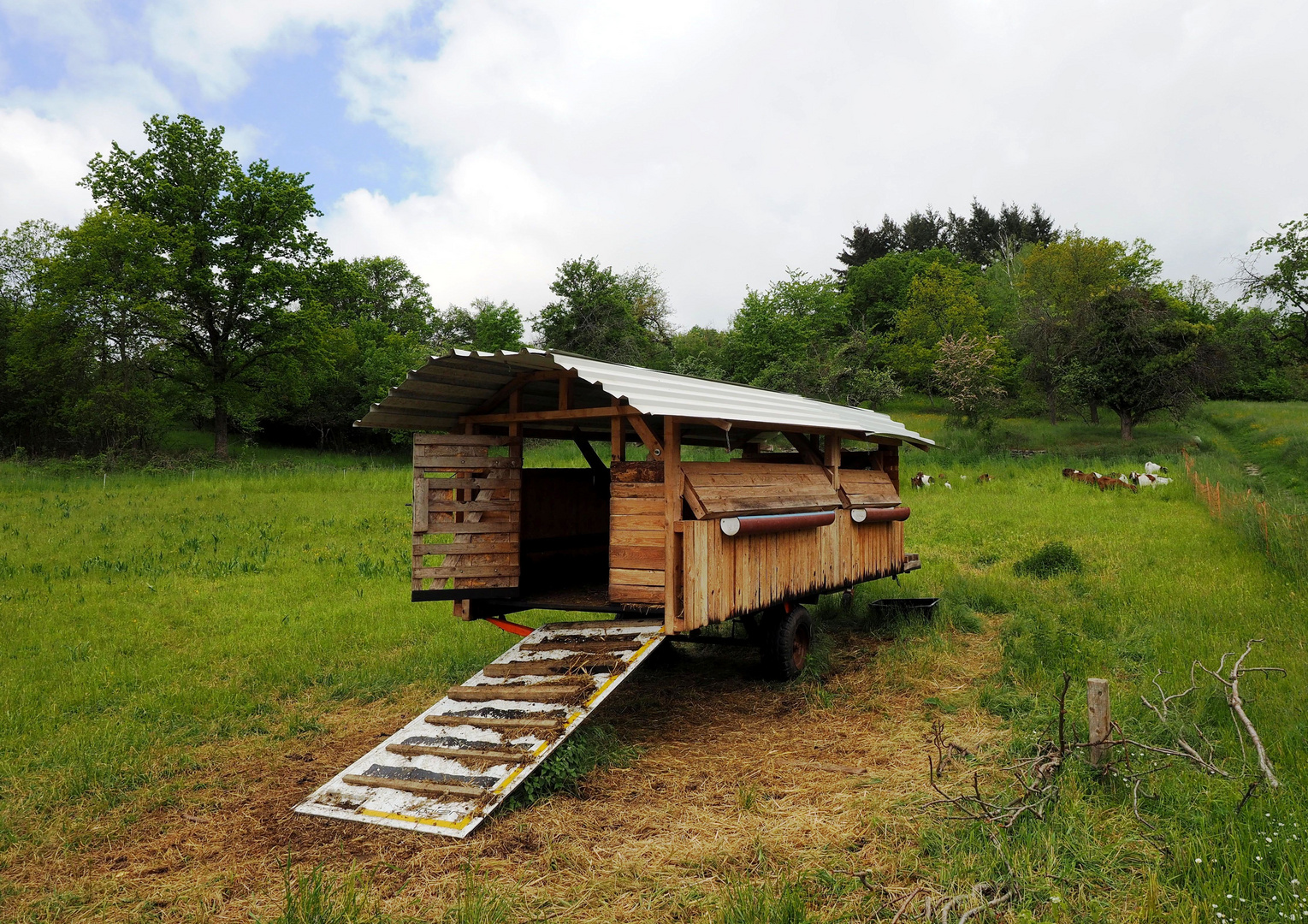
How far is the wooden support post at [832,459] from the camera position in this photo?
962 centimetres

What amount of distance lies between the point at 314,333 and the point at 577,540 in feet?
93.4

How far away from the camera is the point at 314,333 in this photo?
1352 inches

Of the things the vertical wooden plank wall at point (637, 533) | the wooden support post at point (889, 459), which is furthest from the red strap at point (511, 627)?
the wooden support post at point (889, 459)

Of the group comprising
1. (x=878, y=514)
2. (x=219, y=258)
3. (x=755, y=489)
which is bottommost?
(x=878, y=514)

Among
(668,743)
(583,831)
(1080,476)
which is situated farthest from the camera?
(1080,476)

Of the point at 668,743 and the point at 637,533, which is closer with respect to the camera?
the point at 668,743

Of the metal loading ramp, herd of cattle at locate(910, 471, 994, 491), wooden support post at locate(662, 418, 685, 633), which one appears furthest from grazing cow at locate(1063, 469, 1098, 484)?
the metal loading ramp

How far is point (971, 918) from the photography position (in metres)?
3.86

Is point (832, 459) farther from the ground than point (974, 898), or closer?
farther from the ground

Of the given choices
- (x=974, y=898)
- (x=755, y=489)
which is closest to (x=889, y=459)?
(x=755, y=489)

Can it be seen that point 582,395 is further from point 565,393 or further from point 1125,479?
point 1125,479

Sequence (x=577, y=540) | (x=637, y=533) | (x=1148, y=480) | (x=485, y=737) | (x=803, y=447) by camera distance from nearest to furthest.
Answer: (x=485, y=737)
(x=637, y=533)
(x=803, y=447)
(x=577, y=540)
(x=1148, y=480)

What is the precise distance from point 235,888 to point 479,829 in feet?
4.52

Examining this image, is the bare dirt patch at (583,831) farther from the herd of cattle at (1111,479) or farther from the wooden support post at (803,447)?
the herd of cattle at (1111,479)
